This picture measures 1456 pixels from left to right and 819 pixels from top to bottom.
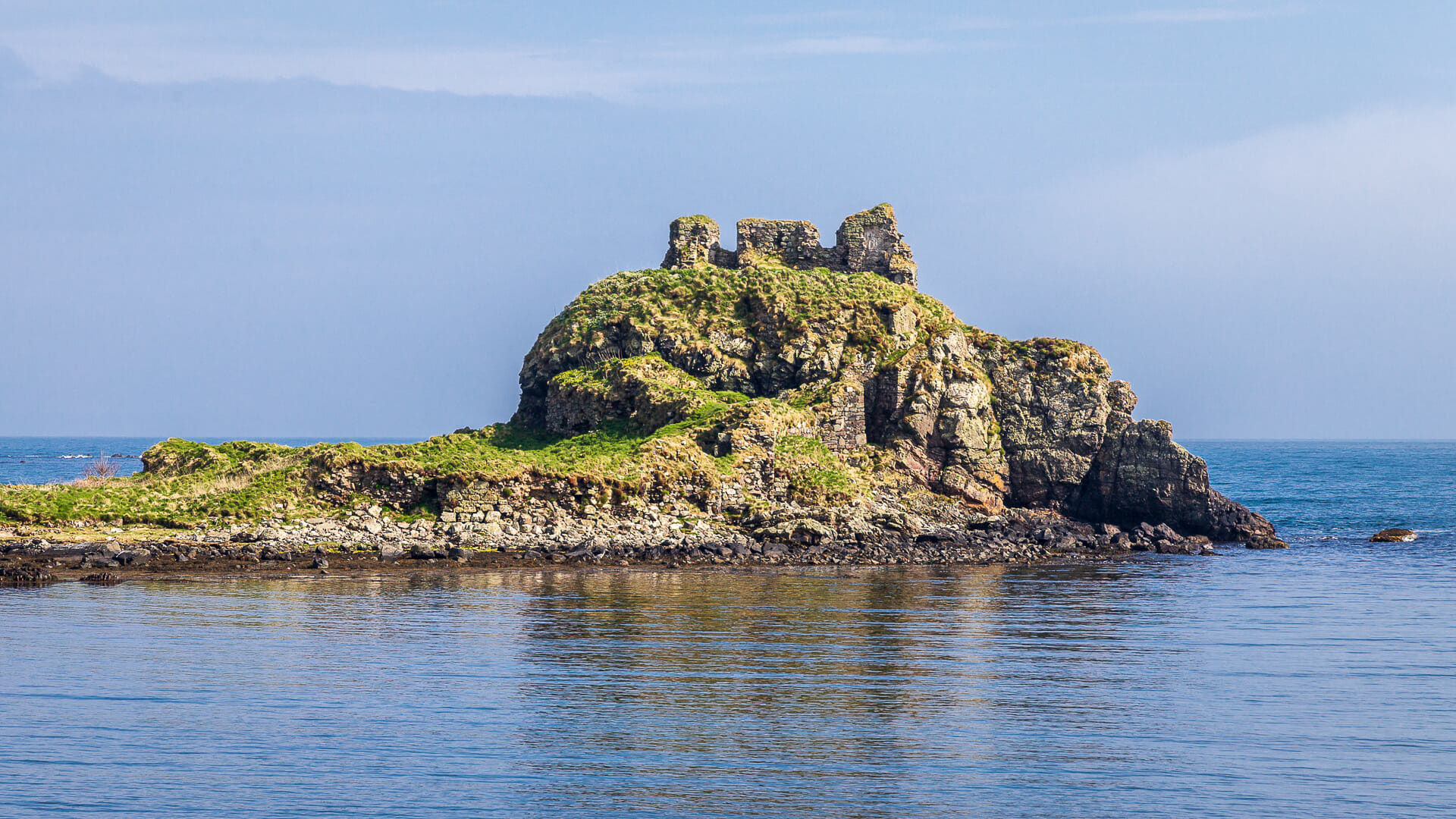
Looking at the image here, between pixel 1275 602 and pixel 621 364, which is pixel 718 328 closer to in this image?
pixel 621 364

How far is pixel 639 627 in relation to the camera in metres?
36.2

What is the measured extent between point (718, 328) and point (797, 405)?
25.8 feet

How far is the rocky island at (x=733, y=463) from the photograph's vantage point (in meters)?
56.2

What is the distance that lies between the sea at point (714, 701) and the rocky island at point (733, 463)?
33.5 ft

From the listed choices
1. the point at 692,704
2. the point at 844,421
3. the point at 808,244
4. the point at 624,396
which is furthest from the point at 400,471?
the point at 692,704

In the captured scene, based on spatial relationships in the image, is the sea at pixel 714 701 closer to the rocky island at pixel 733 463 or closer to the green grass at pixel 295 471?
the rocky island at pixel 733 463

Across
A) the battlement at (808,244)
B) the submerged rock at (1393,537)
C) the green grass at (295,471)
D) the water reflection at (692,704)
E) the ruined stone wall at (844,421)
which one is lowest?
the water reflection at (692,704)

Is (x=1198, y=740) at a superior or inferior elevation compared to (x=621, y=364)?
inferior

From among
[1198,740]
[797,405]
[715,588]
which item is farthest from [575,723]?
[797,405]

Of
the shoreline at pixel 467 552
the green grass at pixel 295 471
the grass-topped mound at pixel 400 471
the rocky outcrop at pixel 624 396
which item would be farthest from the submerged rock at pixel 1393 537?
the rocky outcrop at pixel 624 396

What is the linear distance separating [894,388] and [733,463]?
12.4 meters

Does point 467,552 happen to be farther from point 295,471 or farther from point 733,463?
point 733,463

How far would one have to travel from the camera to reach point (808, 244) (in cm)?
8006

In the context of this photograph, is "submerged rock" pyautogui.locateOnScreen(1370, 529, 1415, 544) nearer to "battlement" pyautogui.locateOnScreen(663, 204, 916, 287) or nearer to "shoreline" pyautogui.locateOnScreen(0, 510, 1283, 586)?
"shoreline" pyautogui.locateOnScreen(0, 510, 1283, 586)
